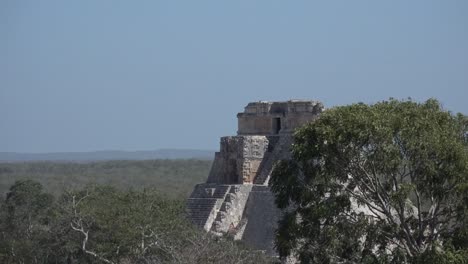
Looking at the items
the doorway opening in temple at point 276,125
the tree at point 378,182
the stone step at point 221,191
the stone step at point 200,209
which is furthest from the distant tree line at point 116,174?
the tree at point 378,182

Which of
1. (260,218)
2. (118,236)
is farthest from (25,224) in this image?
(118,236)

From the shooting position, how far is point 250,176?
138 feet

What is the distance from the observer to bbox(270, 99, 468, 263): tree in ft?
85.5

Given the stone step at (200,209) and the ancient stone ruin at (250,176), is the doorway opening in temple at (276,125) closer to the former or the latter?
the ancient stone ruin at (250,176)

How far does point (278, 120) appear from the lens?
143 feet

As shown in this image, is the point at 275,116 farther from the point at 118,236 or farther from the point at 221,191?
the point at 118,236

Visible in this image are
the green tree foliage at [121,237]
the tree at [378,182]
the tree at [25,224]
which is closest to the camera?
the tree at [378,182]

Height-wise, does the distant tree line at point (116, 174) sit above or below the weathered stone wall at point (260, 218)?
above

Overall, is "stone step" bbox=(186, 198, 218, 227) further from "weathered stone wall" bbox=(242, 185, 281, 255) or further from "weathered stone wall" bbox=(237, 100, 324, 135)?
"weathered stone wall" bbox=(237, 100, 324, 135)

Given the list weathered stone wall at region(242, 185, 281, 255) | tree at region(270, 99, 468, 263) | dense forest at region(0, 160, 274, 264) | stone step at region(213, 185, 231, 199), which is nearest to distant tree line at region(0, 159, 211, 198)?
stone step at region(213, 185, 231, 199)

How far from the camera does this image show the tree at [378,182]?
1025 inches

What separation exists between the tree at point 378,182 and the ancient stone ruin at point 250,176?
39.1 feet

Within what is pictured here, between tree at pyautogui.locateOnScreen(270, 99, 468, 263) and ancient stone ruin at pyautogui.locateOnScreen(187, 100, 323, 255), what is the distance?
39.1ft

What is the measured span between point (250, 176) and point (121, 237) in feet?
27.6
